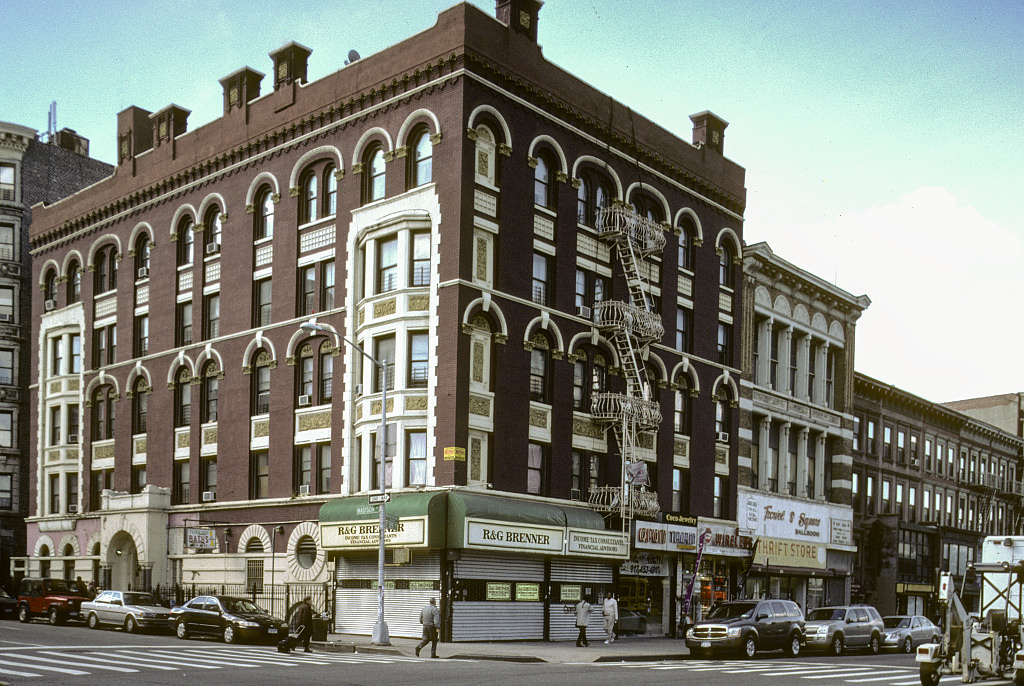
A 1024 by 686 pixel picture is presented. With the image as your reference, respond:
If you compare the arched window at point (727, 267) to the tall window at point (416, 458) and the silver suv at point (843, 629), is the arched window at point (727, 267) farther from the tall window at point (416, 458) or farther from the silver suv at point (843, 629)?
the tall window at point (416, 458)

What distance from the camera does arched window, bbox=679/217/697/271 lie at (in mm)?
49688

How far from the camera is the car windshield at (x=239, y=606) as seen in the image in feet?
118

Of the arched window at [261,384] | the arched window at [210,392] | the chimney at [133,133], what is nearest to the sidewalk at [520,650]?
the arched window at [261,384]

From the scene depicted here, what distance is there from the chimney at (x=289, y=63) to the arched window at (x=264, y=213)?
4213 millimetres

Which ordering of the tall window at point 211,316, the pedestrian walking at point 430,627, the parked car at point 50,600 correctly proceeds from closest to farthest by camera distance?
the pedestrian walking at point 430,627
the parked car at point 50,600
the tall window at point 211,316

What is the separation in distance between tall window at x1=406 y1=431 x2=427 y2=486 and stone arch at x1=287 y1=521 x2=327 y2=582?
5052 millimetres

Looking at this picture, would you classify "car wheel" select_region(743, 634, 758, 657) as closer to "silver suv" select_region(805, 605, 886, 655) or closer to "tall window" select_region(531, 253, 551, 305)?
"silver suv" select_region(805, 605, 886, 655)

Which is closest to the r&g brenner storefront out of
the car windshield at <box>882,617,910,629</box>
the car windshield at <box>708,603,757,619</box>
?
the car windshield at <box>708,603,757,619</box>

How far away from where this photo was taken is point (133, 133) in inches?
2109

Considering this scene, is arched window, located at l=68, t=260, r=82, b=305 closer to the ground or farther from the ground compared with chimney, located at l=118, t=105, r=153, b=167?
closer to the ground

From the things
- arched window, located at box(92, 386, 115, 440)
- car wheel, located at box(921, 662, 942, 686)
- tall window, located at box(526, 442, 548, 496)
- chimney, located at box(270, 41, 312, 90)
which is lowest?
car wheel, located at box(921, 662, 942, 686)

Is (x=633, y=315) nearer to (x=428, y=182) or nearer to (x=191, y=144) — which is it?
(x=428, y=182)

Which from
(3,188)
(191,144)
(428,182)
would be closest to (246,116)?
(191,144)

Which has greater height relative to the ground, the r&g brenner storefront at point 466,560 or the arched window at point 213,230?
the arched window at point 213,230
